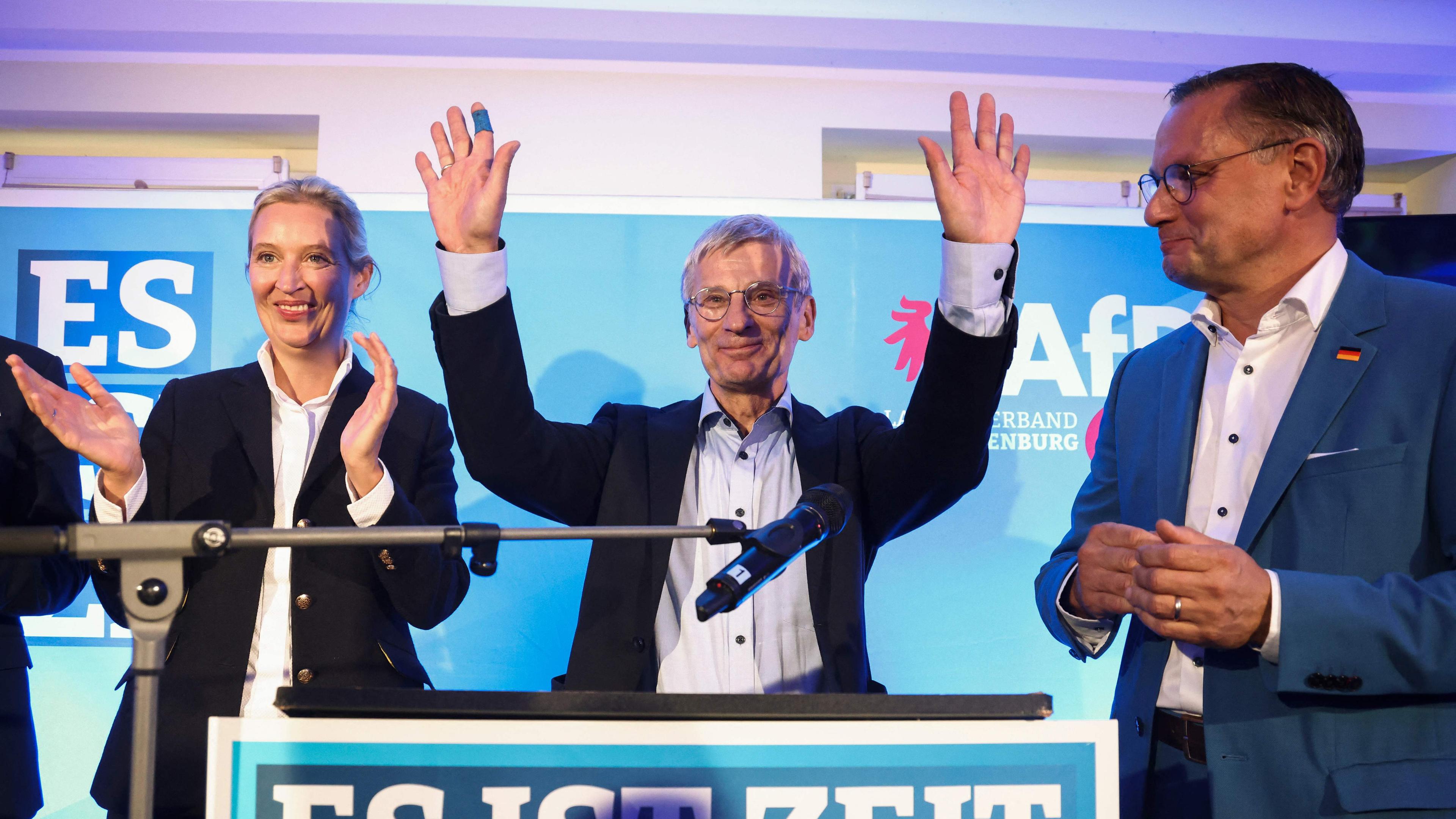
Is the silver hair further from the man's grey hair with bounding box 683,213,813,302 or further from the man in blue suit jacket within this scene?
the man in blue suit jacket

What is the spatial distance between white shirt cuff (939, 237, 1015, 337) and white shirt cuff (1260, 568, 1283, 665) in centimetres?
56

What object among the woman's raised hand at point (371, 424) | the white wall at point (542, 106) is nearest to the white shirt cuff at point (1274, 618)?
the woman's raised hand at point (371, 424)

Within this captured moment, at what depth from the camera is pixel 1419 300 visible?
163cm

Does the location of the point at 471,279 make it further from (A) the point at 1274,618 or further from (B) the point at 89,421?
(A) the point at 1274,618

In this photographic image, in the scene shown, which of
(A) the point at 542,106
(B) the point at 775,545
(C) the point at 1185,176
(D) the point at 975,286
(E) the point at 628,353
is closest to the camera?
(B) the point at 775,545

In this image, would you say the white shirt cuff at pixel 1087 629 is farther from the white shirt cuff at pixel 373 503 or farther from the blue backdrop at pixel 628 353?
the blue backdrop at pixel 628 353

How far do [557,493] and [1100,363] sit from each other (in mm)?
2241

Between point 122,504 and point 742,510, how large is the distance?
3.61ft

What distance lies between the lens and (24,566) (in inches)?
72.1

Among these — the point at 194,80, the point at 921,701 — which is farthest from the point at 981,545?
the point at 194,80

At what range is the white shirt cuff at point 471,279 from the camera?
1.76m

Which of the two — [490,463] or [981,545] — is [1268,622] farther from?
[981,545]

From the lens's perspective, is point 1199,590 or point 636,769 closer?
point 636,769

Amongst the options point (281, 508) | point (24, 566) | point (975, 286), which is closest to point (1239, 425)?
point (975, 286)
